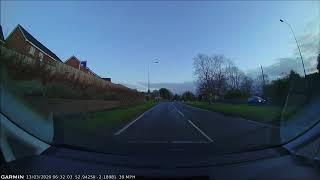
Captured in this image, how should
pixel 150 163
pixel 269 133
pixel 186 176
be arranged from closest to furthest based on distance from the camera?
pixel 186 176 < pixel 150 163 < pixel 269 133

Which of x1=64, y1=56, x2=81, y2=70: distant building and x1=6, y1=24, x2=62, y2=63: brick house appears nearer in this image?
x1=6, y1=24, x2=62, y2=63: brick house

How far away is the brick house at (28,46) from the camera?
4.48 metres

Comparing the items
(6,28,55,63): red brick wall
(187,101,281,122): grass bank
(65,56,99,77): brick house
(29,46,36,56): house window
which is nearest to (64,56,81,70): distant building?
(65,56,99,77): brick house

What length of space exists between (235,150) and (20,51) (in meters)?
2.67

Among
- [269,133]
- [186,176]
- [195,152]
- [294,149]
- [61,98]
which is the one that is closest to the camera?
[186,176]

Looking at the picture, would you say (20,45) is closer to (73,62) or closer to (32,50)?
(32,50)

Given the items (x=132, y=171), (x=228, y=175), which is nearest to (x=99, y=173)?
(x=132, y=171)

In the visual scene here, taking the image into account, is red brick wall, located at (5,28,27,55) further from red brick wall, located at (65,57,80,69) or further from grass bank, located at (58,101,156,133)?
grass bank, located at (58,101,156,133)

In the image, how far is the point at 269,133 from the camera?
19.5 ft

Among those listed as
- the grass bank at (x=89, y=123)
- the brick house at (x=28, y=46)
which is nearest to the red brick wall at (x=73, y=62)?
the brick house at (x=28, y=46)

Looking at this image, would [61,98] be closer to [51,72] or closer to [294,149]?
[51,72]

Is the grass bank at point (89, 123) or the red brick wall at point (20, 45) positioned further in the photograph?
the grass bank at point (89, 123)

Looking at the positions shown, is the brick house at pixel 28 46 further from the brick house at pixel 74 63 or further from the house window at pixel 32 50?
the brick house at pixel 74 63

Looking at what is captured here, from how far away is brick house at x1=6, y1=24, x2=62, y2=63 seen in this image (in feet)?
14.7
